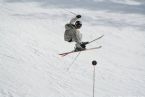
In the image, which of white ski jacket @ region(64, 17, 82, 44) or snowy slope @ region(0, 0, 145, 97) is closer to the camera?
white ski jacket @ region(64, 17, 82, 44)

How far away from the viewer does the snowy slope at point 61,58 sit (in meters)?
14.0

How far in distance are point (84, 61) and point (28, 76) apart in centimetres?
332

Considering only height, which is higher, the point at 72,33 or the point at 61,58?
the point at 72,33

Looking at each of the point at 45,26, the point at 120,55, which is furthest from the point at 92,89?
the point at 45,26

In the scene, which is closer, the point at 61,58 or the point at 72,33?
the point at 72,33

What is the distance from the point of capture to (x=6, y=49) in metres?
16.8

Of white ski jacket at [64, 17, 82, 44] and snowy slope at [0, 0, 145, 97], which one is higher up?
white ski jacket at [64, 17, 82, 44]

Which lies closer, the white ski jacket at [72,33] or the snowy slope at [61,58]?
the white ski jacket at [72,33]

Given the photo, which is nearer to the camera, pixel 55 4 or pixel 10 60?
pixel 10 60

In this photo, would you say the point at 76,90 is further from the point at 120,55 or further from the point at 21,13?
the point at 21,13

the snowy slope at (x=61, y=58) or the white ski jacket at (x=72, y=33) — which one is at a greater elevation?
the white ski jacket at (x=72, y=33)

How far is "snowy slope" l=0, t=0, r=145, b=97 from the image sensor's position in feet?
46.1

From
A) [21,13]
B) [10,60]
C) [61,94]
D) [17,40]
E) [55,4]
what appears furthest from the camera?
Result: [55,4]

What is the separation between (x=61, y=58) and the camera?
16.5 metres
